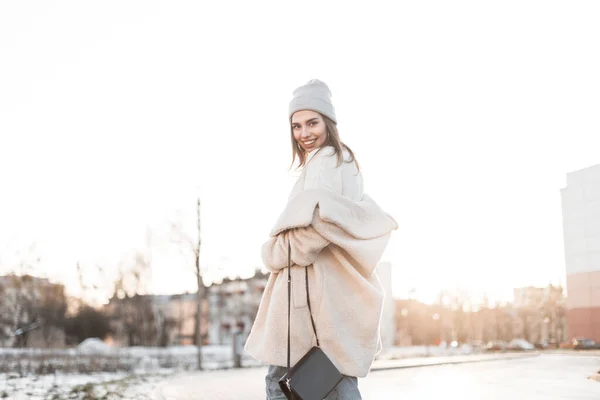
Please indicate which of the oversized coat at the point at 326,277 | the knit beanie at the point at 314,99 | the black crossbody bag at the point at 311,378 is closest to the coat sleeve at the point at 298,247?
the oversized coat at the point at 326,277

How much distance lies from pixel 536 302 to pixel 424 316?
17110mm

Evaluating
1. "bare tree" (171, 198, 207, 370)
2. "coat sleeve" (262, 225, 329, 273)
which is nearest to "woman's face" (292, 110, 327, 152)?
"coat sleeve" (262, 225, 329, 273)

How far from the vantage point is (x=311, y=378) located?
2.02 meters

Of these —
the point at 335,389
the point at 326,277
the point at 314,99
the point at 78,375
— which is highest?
the point at 314,99

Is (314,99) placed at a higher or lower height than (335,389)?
higher

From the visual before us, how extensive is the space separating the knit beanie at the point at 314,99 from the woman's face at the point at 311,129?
0.07 ft

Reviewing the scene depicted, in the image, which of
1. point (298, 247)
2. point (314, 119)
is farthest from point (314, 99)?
point (298, 247)

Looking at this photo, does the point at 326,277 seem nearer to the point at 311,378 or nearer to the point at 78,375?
the point at 311,378

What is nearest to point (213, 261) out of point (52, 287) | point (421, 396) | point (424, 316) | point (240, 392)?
point (240, 392)

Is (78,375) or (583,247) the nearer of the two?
(78,375)

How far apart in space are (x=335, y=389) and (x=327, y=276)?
1.09ft

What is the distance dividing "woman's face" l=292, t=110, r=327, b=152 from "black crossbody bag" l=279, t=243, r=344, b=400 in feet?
2.29

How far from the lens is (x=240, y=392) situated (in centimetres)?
1185

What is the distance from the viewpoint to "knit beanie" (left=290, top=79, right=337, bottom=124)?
2.37m
